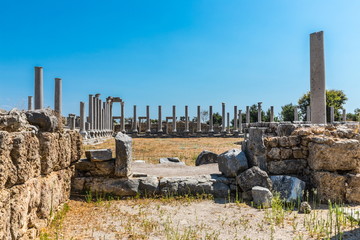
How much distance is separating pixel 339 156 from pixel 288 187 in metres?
1.38

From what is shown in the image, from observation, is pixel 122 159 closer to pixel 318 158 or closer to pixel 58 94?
pixel 318 158

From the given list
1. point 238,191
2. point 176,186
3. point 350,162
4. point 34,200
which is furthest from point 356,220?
point 34,200

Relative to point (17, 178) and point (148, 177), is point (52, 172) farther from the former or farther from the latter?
point (148, 177)

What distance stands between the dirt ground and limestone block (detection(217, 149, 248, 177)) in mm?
983

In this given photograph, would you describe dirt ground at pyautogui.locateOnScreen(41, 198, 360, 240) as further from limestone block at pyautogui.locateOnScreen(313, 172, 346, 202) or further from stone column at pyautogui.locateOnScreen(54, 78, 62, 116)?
stone column at pyautogui.locateOnScreen(54, 78, 62, 116)

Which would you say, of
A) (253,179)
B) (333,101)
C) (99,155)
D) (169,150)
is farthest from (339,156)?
(333,101)

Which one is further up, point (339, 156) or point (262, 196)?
point (339, 156)

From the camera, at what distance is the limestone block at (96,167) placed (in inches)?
276

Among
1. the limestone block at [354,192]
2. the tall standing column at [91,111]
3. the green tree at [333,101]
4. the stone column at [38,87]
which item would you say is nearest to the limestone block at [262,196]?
the limestone block at [354,192]

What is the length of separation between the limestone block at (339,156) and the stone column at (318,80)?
594 cm

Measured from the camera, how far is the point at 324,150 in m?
6.70

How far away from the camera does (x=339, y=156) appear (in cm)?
659

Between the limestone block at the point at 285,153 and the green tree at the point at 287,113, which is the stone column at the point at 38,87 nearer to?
the limestone block at the point at 285,153

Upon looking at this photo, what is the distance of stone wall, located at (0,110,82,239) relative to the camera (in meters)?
3.45
